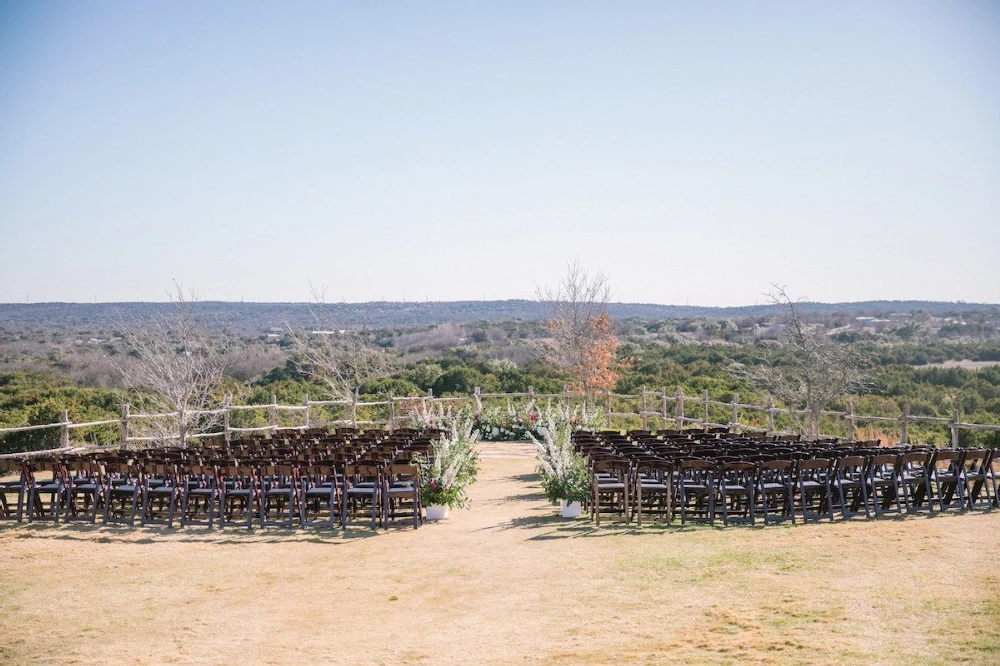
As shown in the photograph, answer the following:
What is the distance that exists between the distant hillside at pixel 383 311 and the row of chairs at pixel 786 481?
189 ft

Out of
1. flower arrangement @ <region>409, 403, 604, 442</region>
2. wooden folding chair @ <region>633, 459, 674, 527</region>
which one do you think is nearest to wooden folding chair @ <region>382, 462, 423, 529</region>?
wooden folding chair @ <region>633, 459, 674, 527</region>

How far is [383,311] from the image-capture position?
4065 inches

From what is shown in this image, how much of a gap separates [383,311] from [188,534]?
299 feet

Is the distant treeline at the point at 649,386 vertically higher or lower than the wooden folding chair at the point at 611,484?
lower

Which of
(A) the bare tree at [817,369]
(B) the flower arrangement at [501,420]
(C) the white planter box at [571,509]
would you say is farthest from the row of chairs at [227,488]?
(A) the bare tree at [817,369]

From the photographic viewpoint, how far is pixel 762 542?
35.2ft

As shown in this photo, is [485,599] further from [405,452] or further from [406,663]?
[405,452]

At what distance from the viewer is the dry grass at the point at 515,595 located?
702cm

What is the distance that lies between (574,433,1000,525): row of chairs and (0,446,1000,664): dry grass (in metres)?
0.67

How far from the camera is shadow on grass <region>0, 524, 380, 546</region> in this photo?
1212cm

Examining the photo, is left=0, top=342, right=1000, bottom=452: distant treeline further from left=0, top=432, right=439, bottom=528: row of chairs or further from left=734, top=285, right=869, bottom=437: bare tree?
left=0, top=432, right=439, bottom=528: row of chairs

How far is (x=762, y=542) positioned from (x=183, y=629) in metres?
6.71

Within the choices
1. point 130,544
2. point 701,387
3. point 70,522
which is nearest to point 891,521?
point 130,544

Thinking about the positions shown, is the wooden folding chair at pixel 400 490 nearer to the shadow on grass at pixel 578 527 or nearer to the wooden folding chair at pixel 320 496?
the wooden folding chair at pixel 320 496
